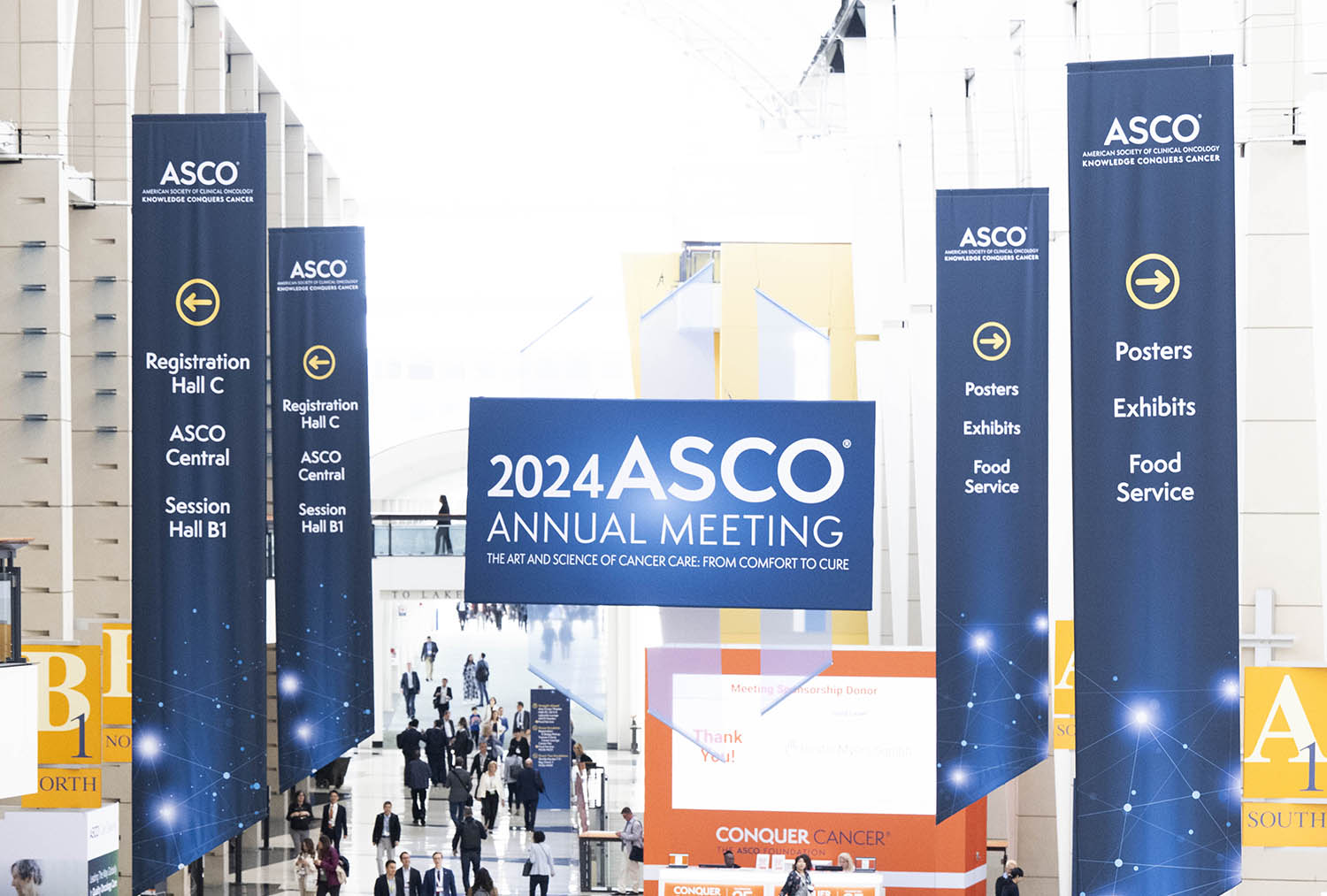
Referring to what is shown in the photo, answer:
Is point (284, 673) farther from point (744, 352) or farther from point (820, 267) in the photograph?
point (820, 267)

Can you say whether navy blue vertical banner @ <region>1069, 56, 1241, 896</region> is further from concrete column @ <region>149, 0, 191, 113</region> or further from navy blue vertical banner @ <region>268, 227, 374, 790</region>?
concrete column @ <region>149, 0, 191, 113</region>

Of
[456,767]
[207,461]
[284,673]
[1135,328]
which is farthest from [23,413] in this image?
[1135,328]

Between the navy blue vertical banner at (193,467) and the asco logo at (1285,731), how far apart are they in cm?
643

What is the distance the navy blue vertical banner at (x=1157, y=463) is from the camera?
8164 millimetres

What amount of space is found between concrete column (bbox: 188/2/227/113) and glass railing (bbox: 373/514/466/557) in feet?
29.8

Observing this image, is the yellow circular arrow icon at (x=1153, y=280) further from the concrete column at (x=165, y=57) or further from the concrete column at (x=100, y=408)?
the concrete column at (x=165, y=57)

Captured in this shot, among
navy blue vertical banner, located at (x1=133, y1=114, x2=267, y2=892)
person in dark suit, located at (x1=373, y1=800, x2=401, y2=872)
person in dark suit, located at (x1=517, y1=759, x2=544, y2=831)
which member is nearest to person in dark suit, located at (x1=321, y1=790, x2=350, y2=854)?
person in dark suit, located at (x1=373, y1=800, x2=401, y2=872)

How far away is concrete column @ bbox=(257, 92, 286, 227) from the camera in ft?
78.2

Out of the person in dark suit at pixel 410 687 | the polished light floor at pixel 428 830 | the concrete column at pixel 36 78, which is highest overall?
the concrete column at pixel 36 78

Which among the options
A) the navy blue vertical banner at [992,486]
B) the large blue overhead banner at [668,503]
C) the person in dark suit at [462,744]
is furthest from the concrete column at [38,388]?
the person in dark suit at [462,744]

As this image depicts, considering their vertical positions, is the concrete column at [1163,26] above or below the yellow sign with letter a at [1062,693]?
above

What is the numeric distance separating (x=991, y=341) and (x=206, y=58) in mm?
12920

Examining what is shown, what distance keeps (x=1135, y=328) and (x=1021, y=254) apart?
4.13 meters

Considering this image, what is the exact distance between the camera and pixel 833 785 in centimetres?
1504
